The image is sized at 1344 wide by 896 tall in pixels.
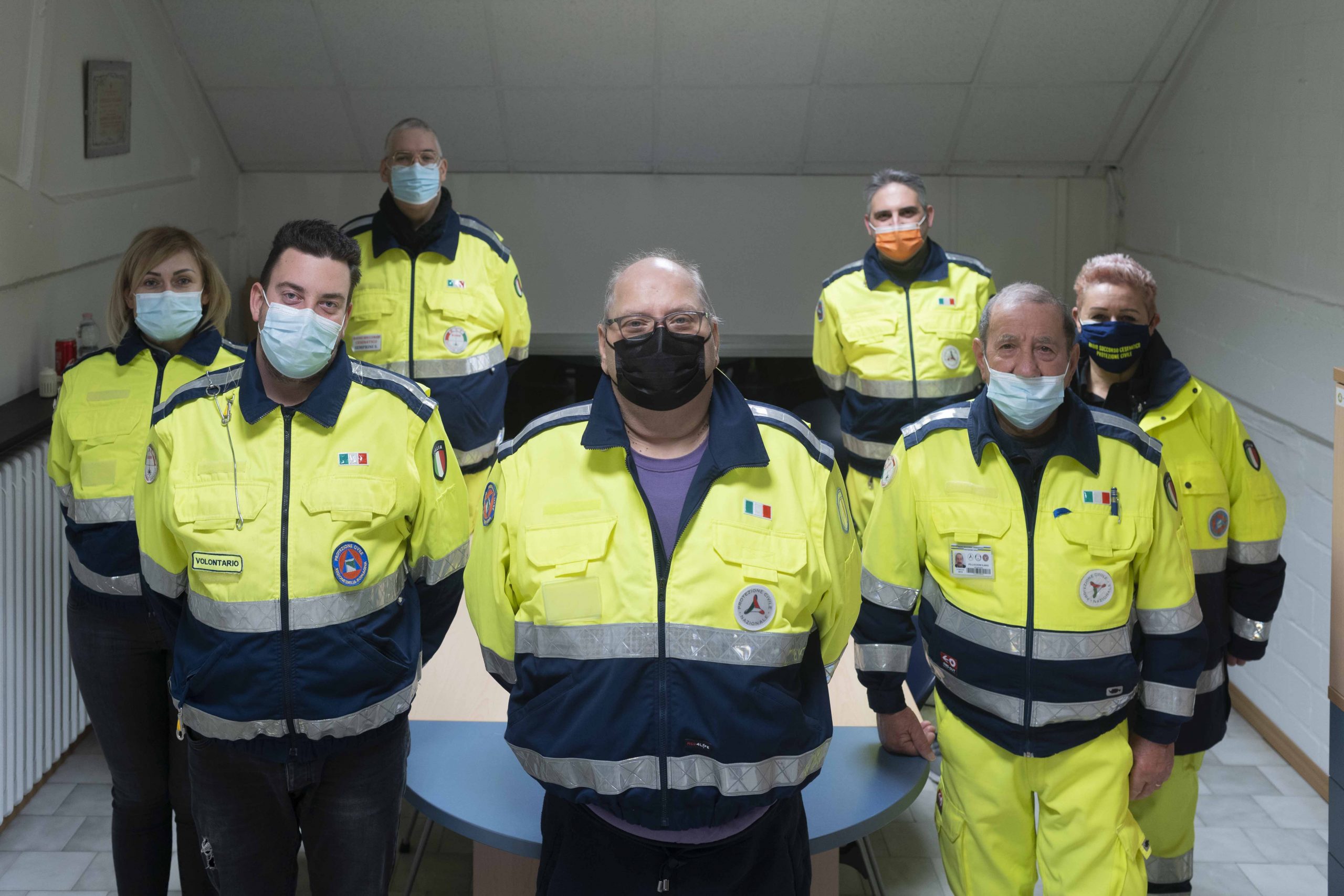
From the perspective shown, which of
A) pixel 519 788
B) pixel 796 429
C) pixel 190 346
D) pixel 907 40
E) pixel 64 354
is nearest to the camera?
pixel 796 429

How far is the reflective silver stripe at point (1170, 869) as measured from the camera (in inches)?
103

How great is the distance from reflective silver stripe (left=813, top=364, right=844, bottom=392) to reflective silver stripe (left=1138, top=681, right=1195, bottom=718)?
1899mm

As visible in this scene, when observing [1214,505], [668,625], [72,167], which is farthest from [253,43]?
[1214,505]

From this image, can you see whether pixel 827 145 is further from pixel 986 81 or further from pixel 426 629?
pixel 426 629

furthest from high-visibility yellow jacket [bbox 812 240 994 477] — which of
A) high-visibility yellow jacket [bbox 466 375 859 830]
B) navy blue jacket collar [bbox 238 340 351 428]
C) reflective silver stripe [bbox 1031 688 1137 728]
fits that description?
navy blue jacket collar [bbox 238 340 351 428]

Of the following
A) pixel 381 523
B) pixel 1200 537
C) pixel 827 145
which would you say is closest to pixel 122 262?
pixel 381 523

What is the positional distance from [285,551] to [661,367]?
74 cm

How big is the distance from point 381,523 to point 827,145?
3.61m

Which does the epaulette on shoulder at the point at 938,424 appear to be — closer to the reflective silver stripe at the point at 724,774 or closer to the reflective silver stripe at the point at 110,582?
the reflective silver stripe at the point at 724,774

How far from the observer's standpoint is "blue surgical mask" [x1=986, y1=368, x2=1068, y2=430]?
2.13m

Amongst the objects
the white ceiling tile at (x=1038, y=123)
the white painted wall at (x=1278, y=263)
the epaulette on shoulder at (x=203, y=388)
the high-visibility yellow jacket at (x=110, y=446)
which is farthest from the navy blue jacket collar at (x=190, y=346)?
the white ceiling tile at (x=1038, y=123)

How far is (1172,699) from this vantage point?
7.10ft

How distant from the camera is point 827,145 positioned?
16.8 feet

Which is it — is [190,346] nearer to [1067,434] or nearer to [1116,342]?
[1067,434]
